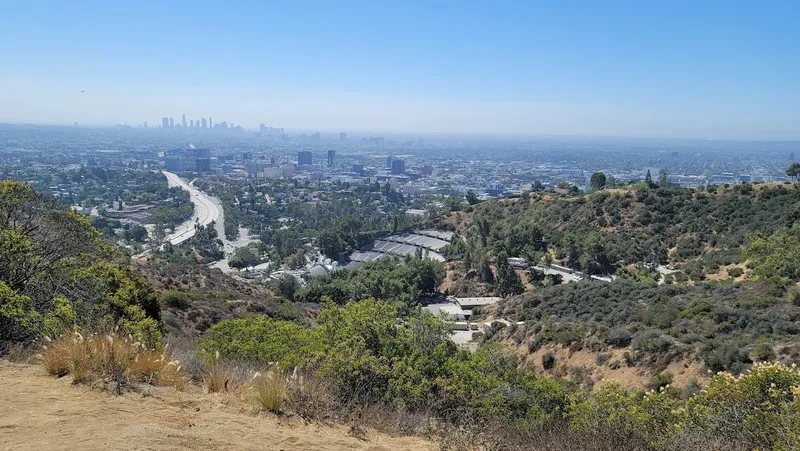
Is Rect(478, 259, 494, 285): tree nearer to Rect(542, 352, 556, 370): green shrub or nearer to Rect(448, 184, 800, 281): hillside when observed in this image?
Rect(448, 184, 800, 281): hillside

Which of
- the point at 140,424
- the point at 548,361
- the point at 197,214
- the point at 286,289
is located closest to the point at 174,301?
the point at 548,361

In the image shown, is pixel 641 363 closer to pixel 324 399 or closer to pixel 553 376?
pixel 553 376

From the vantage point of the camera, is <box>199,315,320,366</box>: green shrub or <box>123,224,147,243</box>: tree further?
<box>123,224,147,243</box>: tree

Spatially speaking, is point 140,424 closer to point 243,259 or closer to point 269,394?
point 269,394

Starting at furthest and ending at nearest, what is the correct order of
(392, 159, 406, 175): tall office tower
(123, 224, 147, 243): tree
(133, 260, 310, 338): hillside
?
(392, 159, 406, 175): tall office tower < (123, 224, 147, 243): tree < (133, 260, 310, 338): hillside

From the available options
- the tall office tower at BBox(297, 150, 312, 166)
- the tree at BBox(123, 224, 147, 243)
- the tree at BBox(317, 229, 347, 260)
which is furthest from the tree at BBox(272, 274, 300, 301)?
the tall office tower at BBox(297, 150, 312, 166)

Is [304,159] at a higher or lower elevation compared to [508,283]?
higher

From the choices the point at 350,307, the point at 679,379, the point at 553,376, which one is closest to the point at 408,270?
the point at 553,376
